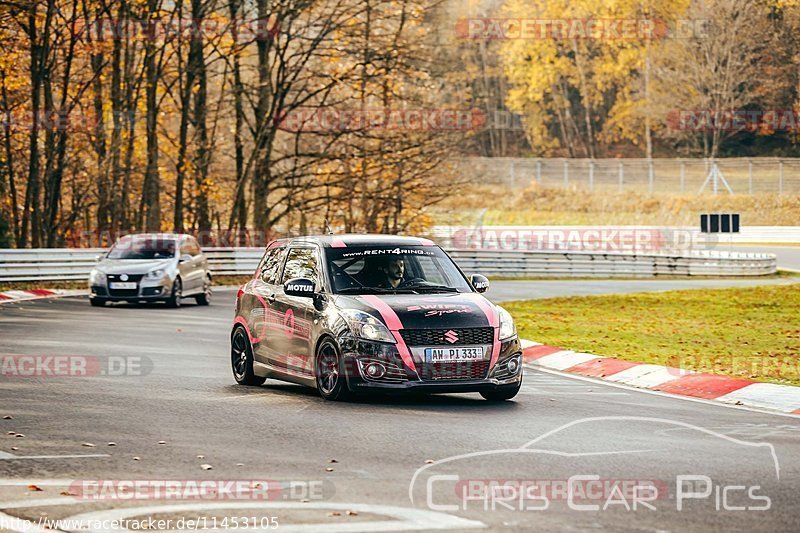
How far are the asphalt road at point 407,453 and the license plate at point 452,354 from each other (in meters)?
0.47

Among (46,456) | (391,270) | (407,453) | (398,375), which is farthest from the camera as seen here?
(391,270)

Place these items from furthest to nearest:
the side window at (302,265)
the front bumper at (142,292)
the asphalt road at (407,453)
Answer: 1. the front bumper at (142,292)
2. the side window at (302,265)
3. the asphalt road at (407,453)

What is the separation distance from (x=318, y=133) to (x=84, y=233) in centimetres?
1203

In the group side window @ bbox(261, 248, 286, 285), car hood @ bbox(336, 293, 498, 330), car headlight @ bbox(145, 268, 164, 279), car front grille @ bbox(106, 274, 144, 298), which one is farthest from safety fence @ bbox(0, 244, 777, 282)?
car hood @ bbox(336, 293, 498, 330)

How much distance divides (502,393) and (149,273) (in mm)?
16443

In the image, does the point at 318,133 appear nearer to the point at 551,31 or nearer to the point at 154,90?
the point at 154,90

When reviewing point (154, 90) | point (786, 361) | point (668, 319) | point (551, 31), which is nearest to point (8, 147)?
point (154, 90)

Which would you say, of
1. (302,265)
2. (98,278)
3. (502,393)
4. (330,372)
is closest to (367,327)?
(330,372)

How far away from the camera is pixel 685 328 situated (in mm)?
23688

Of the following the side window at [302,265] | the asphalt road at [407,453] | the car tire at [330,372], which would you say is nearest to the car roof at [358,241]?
the side window at [302,265]

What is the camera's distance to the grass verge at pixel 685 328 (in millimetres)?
17625

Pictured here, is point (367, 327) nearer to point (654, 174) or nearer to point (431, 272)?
point (431, 272)

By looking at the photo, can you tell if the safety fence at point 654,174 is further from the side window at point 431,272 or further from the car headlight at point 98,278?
the side window at point 431,272

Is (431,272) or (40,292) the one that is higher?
(431,272)
